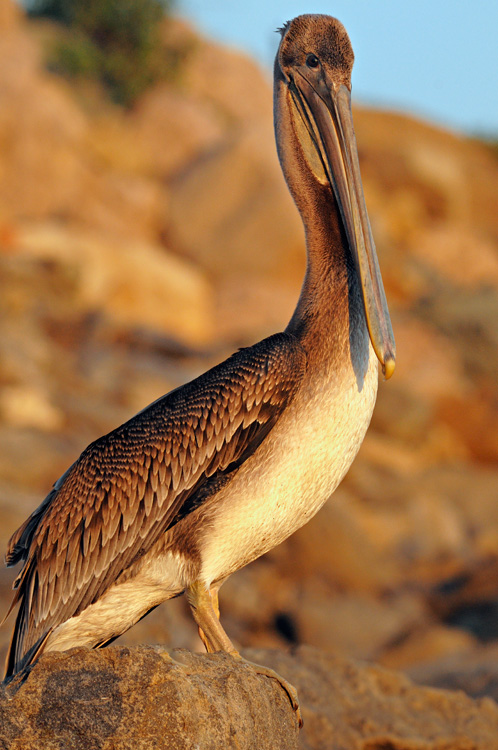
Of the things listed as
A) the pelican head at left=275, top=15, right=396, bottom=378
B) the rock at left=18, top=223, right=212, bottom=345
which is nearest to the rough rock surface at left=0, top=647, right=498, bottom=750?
the pelican head at left=275, top=15, right=396, bottom=378

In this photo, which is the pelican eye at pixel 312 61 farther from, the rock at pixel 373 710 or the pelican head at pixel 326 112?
the rock at pixel 373 710

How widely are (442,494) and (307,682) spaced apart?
1144 centimetres

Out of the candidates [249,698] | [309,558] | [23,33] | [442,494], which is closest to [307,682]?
[249,698]

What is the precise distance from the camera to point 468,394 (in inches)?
811

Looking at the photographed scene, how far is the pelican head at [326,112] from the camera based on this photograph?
14.1ft

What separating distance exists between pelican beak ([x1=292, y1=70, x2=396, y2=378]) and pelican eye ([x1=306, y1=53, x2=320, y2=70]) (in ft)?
0.21

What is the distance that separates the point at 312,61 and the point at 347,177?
2.06 feet

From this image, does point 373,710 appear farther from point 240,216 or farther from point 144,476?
point 240,216

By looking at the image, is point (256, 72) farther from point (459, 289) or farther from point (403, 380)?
point (403, 380)

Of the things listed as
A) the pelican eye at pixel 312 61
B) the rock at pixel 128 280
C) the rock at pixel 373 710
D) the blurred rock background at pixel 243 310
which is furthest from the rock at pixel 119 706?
the rock at pixel 128 280

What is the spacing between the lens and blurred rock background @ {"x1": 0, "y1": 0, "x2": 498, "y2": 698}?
1127cm

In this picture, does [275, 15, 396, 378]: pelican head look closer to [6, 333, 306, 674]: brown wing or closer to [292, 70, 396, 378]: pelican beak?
[292, 70, 396, 378]: pelican beak

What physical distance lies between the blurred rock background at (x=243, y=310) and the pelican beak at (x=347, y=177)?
284 centimetres

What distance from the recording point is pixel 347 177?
440 cm
